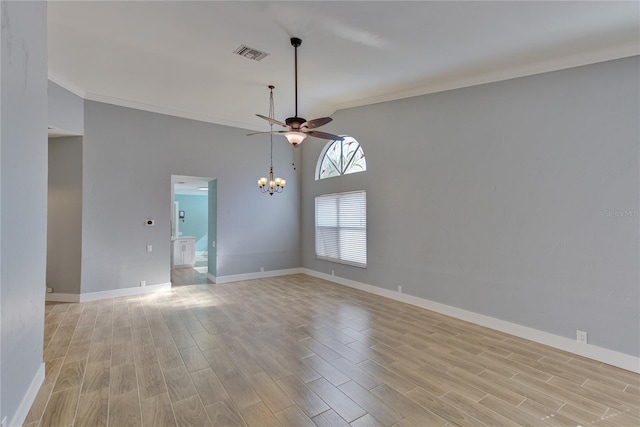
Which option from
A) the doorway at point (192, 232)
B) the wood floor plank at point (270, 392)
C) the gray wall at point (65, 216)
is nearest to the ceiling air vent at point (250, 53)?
the doorway at point (192, 232)

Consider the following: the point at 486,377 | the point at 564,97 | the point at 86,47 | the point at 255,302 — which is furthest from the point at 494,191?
the point at 86,47

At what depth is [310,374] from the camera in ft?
9.03

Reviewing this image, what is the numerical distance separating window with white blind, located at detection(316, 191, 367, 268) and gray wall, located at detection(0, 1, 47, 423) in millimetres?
4674

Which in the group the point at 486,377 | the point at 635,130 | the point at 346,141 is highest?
the point at 346,141

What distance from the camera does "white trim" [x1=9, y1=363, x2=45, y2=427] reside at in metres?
1.96

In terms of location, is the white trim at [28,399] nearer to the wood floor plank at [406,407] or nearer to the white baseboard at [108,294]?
the wood floor plank at [406,407]

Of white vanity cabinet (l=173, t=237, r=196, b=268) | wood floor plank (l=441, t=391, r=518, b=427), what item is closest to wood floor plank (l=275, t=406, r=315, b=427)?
wood floor plank (l=441, t=391, r=518, b=427)

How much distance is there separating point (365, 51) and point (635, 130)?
301cm

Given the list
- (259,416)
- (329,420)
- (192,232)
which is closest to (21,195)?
(259,416)

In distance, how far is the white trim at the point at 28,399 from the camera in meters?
1.96

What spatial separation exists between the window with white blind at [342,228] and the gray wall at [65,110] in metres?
4.74

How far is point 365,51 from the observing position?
364cm

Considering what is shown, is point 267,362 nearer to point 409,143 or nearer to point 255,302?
point 255,302

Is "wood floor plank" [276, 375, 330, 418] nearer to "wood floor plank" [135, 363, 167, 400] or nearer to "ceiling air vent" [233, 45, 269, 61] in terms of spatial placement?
"wood floor plank" [135, 363, 167, 400]
